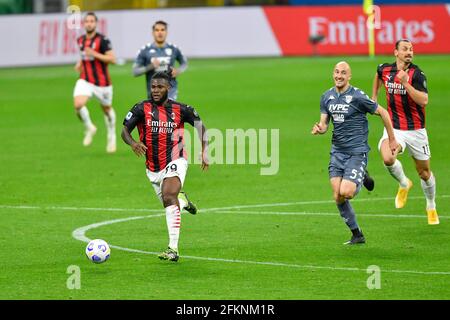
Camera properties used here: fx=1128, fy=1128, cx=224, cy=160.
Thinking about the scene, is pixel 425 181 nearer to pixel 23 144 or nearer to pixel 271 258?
pixel 271 258

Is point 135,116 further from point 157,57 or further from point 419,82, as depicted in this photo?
point 157,57

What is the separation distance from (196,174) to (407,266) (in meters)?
8.92

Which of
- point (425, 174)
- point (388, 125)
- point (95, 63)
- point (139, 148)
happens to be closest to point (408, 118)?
point (425, 174)

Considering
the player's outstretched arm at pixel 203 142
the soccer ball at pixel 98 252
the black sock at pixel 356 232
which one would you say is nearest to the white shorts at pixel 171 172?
the player's outstretched arm at pixel 203 142

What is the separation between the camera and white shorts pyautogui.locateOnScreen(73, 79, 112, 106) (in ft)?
78.3

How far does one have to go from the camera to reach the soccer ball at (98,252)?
1299cm

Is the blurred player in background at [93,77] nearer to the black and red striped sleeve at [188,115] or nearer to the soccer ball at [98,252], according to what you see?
the black and red striped sleeve at [188,115]

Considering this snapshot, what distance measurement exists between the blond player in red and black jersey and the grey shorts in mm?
1662

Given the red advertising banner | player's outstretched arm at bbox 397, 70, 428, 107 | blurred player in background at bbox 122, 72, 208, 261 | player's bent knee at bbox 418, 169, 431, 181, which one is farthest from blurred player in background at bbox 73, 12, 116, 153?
the red advertising banner

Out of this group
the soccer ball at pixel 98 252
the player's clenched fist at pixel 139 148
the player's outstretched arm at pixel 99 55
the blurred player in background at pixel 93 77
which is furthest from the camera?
the blurred player in background at pixel 93 77

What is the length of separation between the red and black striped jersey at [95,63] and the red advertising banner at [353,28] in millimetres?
19624

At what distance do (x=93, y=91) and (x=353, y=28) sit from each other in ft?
67.1

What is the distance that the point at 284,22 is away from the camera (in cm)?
4291
